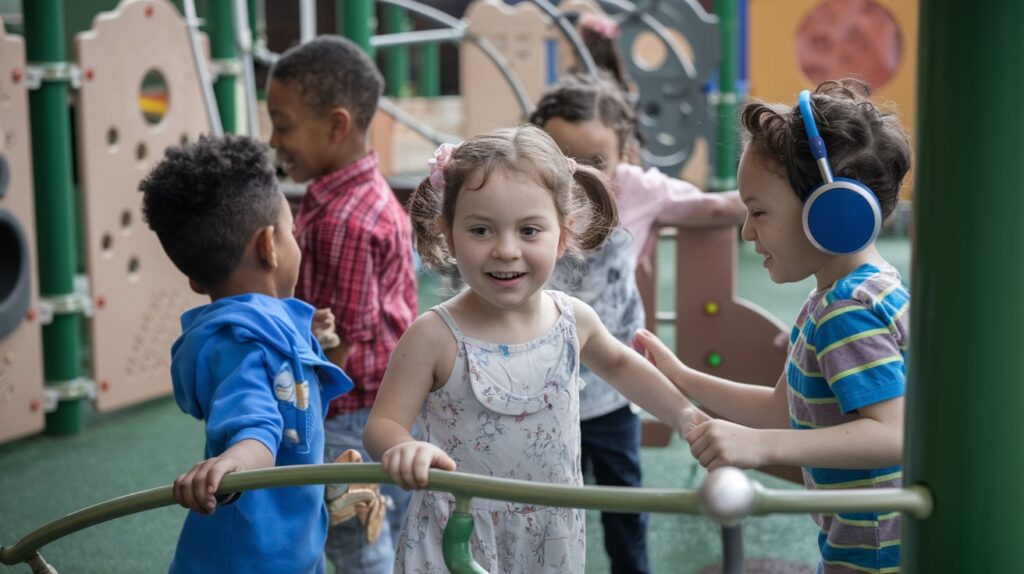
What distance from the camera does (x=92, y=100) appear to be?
4125mm

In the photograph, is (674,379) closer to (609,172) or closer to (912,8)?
(609,172)

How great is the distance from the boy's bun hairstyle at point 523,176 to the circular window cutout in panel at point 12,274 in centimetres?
252

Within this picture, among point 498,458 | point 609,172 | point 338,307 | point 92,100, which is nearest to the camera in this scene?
point 498,458

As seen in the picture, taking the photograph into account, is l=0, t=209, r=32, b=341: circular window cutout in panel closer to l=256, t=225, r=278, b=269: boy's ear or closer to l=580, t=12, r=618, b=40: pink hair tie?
l=256, t=225, r=278, b=269: boy's ear

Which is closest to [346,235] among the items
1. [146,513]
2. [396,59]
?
[146,513]

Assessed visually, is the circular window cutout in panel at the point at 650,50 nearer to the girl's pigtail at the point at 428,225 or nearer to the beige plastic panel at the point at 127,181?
the beige plastic panel at the point at 127,181

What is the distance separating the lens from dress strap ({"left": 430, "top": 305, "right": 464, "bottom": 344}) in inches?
65.2

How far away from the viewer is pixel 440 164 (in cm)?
169

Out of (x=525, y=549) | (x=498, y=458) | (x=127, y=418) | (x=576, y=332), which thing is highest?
(x=576, y=332)

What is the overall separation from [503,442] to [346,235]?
915 mm

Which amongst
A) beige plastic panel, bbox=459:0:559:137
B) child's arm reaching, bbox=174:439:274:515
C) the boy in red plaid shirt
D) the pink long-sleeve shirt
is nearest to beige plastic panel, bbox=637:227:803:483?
the pink long-sleeve shirt

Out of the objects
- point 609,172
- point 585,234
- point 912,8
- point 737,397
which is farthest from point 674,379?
point 912,8

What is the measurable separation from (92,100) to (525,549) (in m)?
3.00

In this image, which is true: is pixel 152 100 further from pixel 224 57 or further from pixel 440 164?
pixel 440 164
